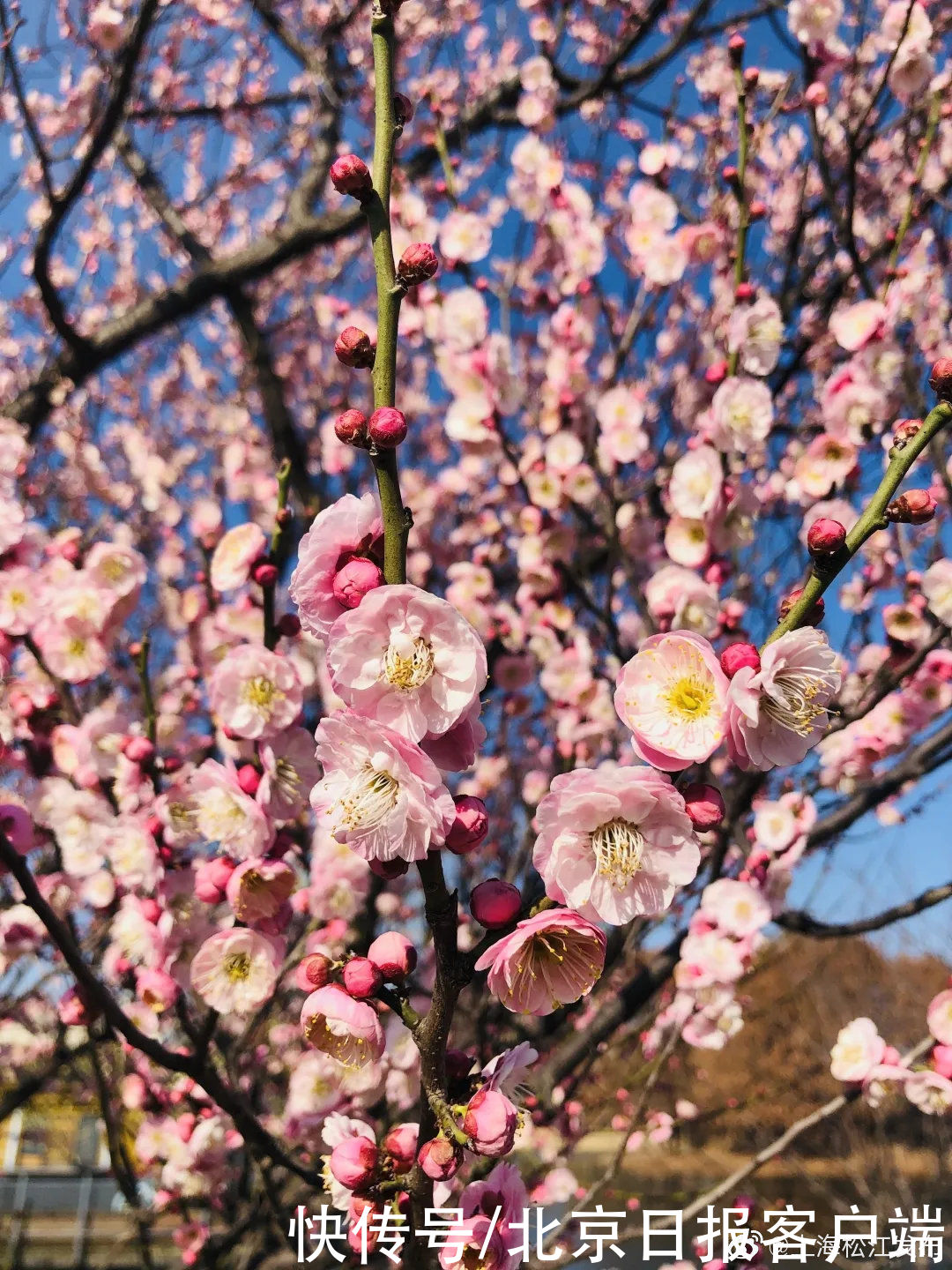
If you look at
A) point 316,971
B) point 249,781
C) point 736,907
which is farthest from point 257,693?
point 736,907

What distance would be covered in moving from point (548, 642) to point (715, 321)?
4.85 ft

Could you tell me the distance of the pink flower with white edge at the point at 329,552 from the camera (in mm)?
929

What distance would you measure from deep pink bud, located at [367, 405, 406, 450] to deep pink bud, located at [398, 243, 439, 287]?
0.21 m

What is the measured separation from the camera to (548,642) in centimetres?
351

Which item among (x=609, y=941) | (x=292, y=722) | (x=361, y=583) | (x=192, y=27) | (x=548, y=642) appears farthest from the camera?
(x=192, y=27)

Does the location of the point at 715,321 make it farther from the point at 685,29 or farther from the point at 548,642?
the point at 548,642

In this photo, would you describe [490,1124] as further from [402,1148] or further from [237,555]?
[237,555]

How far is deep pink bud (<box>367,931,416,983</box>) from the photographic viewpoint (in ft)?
3.15

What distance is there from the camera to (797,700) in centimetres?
102

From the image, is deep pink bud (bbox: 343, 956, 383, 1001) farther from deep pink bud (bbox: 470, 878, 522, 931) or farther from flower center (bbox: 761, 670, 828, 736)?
flower center (bbox: 761, 670, 828, 736)

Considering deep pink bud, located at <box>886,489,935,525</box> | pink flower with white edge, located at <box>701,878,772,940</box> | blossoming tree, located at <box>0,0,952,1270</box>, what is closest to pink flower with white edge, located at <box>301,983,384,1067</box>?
blossoming tree, located at <box>0,0,952,1270</box>

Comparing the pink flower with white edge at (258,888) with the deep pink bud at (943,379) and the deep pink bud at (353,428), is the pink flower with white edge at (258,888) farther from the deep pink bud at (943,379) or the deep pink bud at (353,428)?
the deep pink bud at (943,379)

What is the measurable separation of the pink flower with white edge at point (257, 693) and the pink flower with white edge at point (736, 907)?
4.55 ft

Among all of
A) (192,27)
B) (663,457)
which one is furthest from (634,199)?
(192,27)
